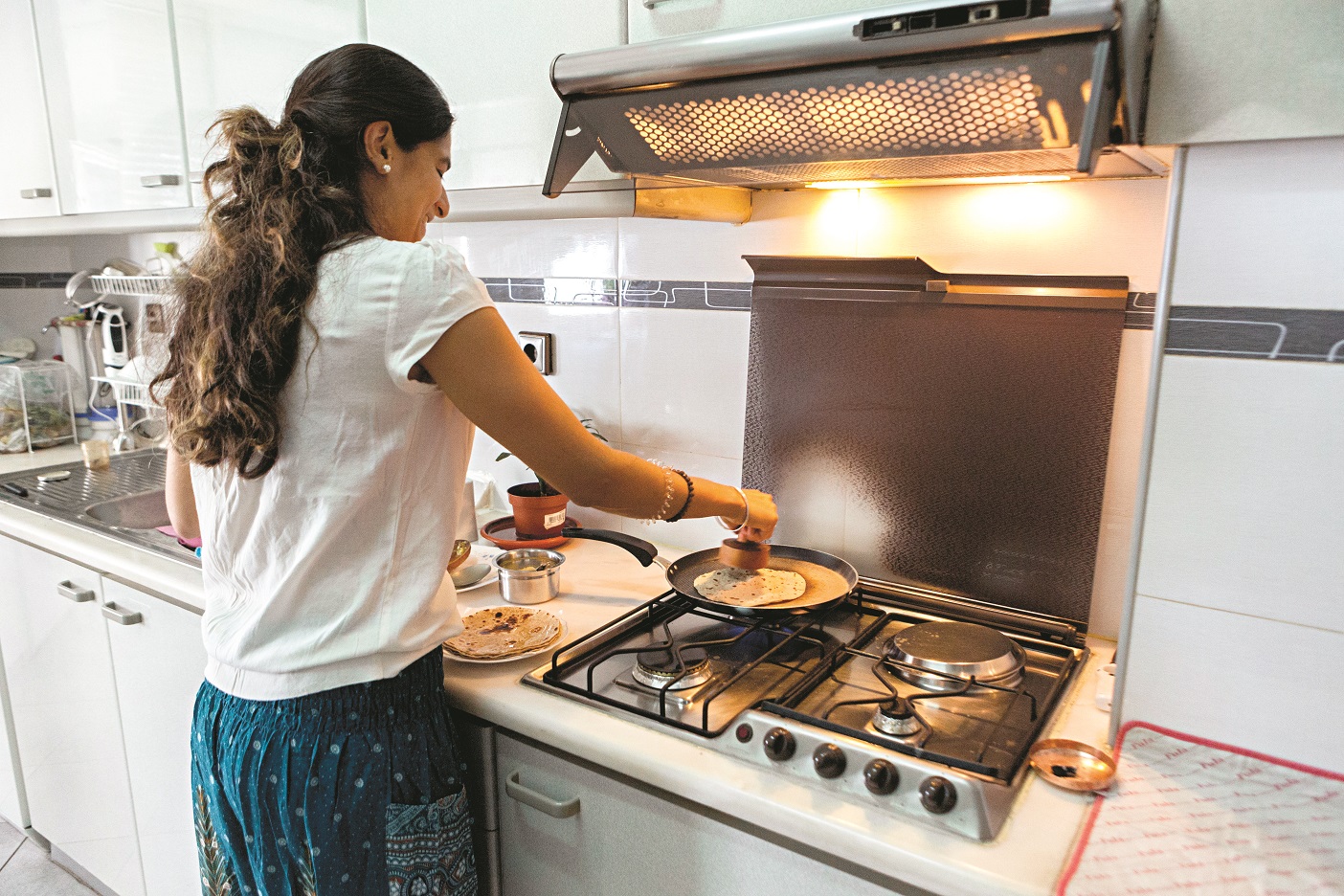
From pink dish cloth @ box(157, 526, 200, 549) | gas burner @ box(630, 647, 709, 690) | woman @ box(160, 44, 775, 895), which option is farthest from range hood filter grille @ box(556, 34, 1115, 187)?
pink dish cloth @ box(157, 526, 200, 549)

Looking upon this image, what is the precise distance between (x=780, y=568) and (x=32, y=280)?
9.01 ft

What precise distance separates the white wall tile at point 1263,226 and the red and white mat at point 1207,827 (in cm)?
46

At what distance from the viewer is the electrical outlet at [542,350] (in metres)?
1.85

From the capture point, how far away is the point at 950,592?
142 cm

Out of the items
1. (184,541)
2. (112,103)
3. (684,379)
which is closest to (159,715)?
(184,541)

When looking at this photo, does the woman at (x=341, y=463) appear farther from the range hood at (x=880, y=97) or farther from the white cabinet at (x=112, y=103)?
the white cabinet at (x=112, y=103)

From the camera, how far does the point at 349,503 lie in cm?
101

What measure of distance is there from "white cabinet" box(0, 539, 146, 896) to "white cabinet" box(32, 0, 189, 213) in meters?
0.79

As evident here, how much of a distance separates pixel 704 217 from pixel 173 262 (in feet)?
5.78

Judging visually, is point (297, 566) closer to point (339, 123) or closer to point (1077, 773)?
point (339, 123)

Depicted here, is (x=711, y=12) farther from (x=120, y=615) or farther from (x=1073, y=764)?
(x=120, y=615)

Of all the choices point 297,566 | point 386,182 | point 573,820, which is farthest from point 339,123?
point 573,820

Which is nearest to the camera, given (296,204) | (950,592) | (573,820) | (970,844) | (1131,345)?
(970,844)

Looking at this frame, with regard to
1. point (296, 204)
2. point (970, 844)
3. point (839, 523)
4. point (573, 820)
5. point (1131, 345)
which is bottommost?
point (573, 820)
